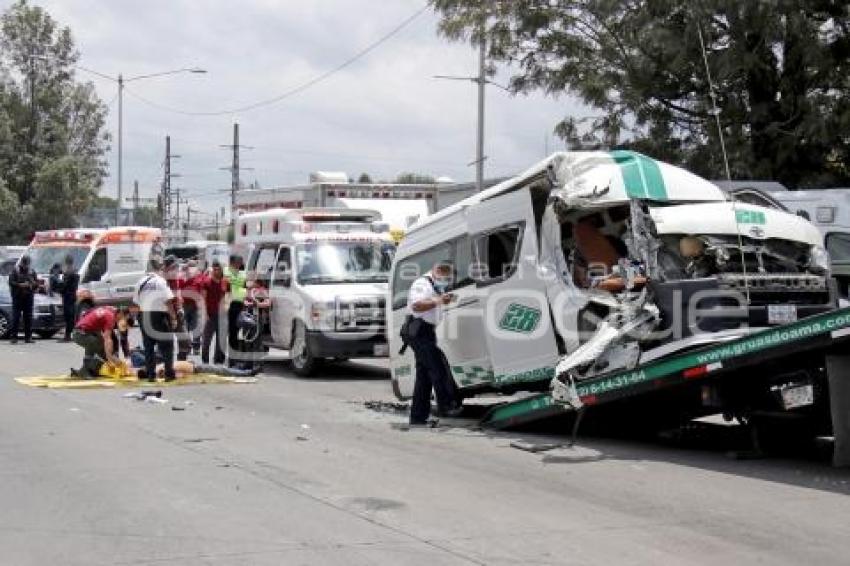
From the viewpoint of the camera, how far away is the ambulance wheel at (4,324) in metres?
24.5

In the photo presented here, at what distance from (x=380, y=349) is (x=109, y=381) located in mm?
3991

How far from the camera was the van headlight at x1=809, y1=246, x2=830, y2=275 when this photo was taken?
9.84 m

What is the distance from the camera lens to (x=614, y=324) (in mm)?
9781

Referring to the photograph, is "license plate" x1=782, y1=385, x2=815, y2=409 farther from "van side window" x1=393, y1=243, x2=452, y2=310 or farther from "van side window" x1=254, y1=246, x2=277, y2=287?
"van side window" x1=254, y1=246, x2=277, y2=287

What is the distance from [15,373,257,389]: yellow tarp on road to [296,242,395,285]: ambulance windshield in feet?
6.62

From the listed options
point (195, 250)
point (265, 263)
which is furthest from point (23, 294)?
point (195, 250)

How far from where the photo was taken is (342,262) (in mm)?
17562

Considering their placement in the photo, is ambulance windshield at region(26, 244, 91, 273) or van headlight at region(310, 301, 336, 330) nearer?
van headlight at region(310, 301, 336, 330)

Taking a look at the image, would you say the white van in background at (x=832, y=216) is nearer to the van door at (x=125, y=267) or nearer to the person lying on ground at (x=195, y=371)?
the person lying on ground at (x=195, y=371)

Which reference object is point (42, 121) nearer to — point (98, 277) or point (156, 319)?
point (98, 277)

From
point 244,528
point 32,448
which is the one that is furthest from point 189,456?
point 244,528

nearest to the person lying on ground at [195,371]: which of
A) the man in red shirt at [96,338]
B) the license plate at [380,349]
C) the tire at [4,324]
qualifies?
the man in red shirt at [96,338]

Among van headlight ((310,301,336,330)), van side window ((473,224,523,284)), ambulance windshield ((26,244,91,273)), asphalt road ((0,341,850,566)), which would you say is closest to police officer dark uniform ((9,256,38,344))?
ambulance windshield ((26,244,91,273))

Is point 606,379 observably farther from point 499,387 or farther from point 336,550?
point 336,550
